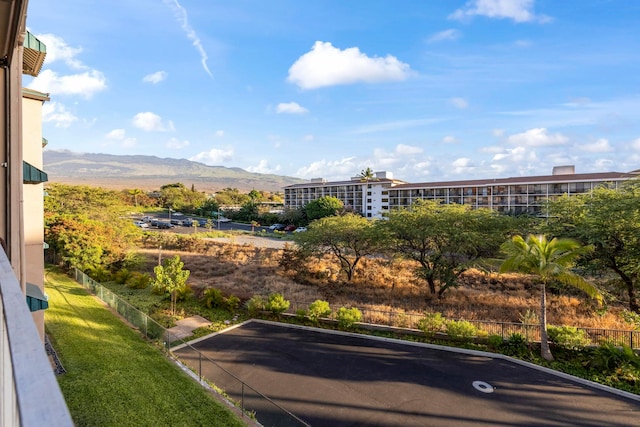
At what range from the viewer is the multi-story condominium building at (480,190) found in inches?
2115

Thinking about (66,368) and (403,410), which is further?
(66,368)

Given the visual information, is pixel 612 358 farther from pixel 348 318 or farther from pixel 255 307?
pixel 255 307

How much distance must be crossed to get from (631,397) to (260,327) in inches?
532

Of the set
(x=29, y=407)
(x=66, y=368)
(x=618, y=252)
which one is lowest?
(x=66, y=368)

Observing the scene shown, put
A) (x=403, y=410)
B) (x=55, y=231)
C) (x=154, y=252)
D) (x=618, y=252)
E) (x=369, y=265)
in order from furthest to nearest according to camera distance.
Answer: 1. (x=154, y=252)
2. (x=369, y=265)
3. (x=55, y=231)
4. (x=618, y=252)
5. (x=403, y=410)

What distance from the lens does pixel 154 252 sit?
121 feet

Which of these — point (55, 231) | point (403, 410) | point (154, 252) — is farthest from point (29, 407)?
point (154, 252)

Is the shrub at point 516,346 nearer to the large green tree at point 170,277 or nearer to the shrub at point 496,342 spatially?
the shrub at point 496,342

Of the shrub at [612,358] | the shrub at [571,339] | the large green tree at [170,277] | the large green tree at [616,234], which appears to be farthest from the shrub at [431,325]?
the large green tree at [170,277]

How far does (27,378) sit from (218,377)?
453 inches

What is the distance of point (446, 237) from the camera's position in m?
23.0

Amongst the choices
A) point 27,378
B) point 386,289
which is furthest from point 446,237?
point 27,378

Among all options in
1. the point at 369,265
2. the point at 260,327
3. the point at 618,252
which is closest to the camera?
the point at 260,327

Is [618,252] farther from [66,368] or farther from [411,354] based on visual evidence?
[66,368]
